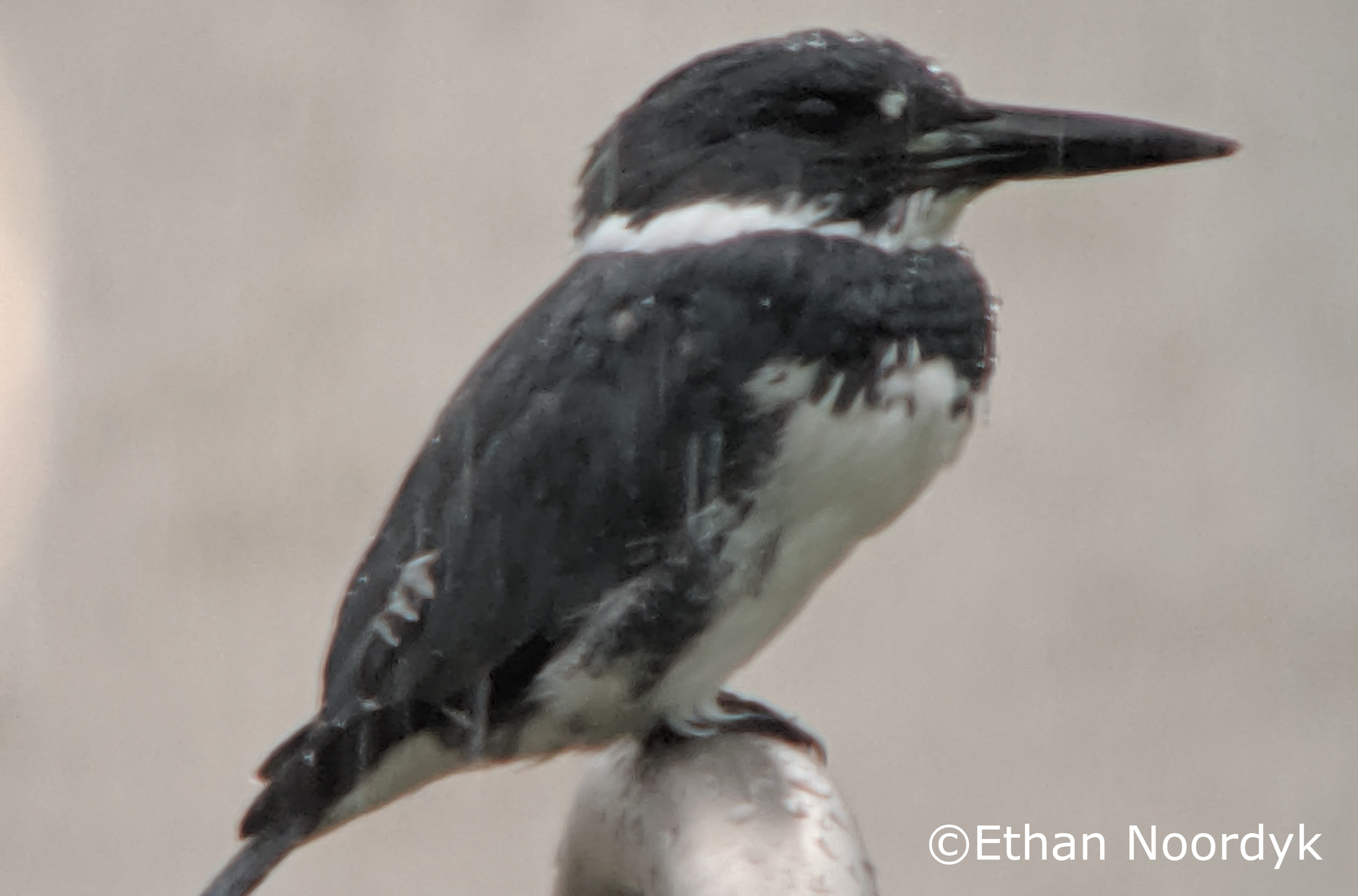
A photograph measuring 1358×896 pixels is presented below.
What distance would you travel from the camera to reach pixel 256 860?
0.57 metres

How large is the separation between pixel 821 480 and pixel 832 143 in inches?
4.7

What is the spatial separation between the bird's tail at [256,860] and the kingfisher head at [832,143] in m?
0.26

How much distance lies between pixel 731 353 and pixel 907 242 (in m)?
0.08

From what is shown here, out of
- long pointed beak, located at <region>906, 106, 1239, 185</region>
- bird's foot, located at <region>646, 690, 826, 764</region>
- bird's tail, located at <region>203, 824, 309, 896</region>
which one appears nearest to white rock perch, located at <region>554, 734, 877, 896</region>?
bird's foot, located at <region>646, 690, 826, 764</region>

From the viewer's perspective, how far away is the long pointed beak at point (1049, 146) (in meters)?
0.52

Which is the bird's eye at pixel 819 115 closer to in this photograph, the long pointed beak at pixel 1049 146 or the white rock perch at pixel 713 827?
the long pointed beak at pixel 1049 146

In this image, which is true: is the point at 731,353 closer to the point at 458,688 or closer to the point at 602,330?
the point at 602,330

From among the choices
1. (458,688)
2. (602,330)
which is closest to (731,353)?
Result: (602,330)

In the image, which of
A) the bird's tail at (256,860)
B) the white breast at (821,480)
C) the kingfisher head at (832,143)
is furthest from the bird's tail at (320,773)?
the kingfisher head at (832,143)

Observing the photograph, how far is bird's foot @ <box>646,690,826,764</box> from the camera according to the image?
64cm

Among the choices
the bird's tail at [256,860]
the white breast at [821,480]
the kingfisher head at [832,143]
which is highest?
the kingfisher head at [832,143]

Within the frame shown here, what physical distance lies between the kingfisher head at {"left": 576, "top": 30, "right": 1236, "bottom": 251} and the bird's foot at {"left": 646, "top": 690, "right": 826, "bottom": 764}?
0.68 ft

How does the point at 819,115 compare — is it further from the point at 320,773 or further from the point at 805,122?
the point at 320,773

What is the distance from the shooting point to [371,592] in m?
0.58
